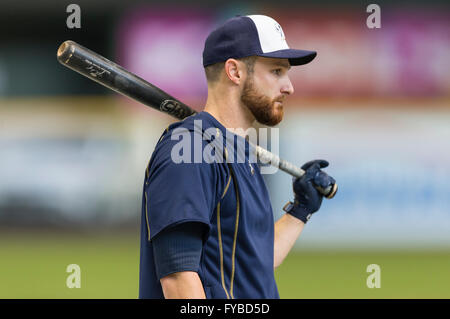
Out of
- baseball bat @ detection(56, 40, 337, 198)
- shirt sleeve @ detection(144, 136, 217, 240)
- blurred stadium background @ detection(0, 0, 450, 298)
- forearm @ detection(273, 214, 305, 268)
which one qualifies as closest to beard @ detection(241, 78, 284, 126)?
shirt sleeve @ detection(144, 136, 217, 240)

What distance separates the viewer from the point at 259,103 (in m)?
2.46

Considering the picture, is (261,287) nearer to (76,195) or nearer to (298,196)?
(298,196)

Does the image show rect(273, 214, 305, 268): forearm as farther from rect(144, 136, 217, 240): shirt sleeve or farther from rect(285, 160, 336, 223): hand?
rect(144, 136, 217, 240): shirt sleeve

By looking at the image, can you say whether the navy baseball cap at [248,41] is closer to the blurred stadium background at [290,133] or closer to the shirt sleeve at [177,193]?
the shirt sleeve at [177,193]

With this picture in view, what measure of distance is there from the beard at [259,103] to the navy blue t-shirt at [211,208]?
0.22 m

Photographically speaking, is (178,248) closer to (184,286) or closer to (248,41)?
(184,286)

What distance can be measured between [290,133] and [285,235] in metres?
6.66

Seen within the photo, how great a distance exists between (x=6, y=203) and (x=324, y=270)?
17.7 feet

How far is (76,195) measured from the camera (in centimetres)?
998

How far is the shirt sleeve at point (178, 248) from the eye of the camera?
202 cm

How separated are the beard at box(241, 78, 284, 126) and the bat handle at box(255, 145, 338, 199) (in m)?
0.58

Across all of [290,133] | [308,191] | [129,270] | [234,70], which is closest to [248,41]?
[234,70]

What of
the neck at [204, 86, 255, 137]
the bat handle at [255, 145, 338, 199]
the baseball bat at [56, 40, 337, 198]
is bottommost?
the bat handle at [255, 145, 338, 199]

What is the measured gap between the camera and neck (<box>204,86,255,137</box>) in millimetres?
2453
